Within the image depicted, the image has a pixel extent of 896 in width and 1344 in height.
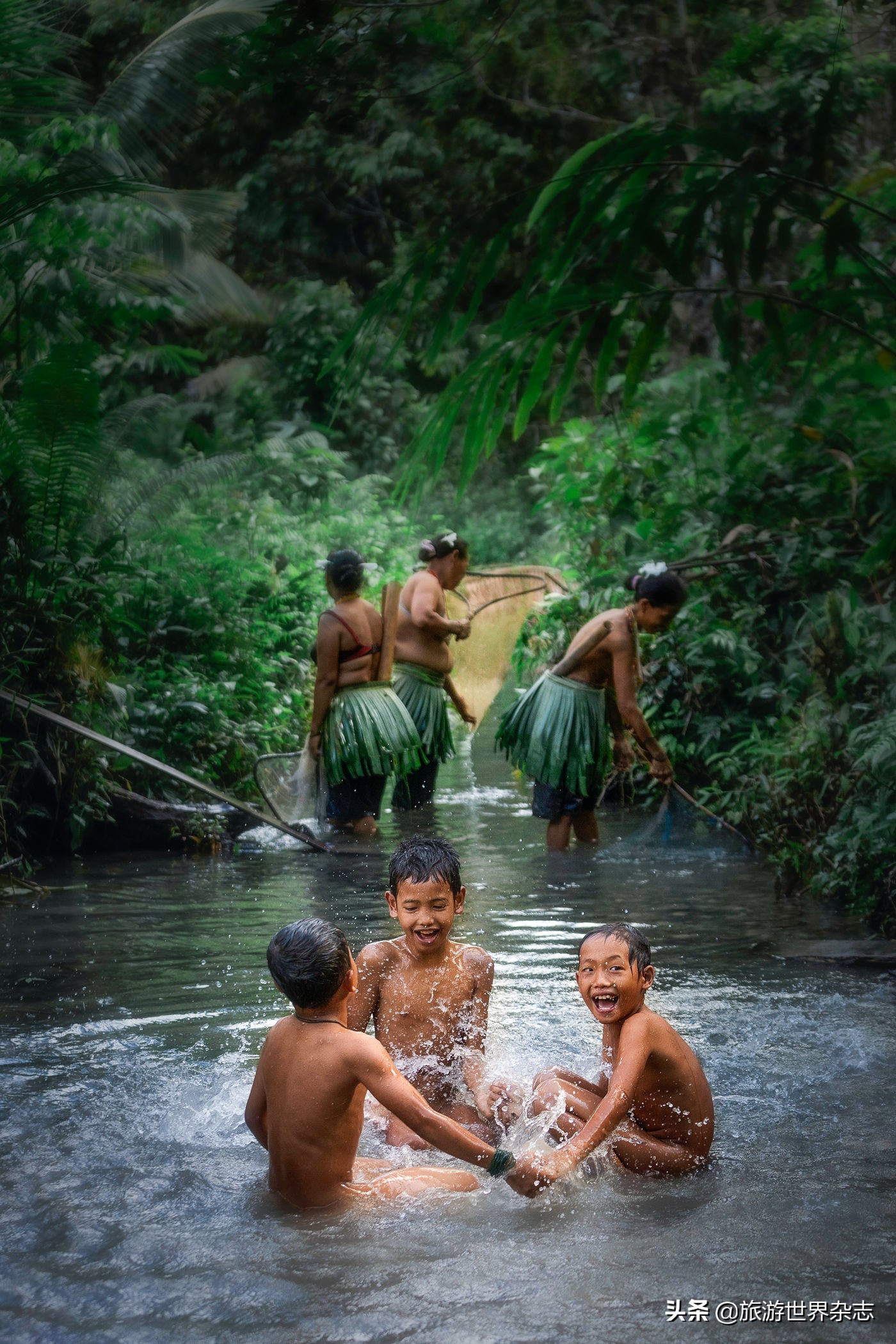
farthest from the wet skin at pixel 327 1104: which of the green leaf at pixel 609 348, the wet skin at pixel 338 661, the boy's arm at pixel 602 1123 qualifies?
the wet skin at pixel 338 661

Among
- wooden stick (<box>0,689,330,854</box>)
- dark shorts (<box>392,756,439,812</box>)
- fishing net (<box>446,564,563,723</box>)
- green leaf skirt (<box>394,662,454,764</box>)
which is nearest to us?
wooden stick (<box>0,689,330,854</box>)

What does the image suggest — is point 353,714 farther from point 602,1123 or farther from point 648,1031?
point 602,1123

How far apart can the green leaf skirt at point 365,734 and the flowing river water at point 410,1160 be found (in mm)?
1713

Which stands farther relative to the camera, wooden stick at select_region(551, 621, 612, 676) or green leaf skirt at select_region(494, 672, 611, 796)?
green leaf skirt at select_region(494, 672, 611, 796)

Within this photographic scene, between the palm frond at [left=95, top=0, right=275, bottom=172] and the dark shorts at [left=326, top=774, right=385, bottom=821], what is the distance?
546 cm

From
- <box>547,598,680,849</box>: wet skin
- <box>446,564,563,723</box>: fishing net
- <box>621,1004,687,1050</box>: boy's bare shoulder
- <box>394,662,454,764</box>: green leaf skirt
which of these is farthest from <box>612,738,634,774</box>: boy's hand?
<box>446,564,563,723</box>: fishing net

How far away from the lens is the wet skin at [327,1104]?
3.04m

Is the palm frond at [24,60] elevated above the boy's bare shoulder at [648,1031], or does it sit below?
above

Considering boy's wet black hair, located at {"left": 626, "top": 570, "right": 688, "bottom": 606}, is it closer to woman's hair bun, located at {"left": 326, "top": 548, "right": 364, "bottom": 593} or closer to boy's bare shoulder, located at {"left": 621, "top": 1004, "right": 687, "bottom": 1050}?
woman's hair bun, located at {"left": 326, "top": 548, "right": 364, "bottom": 593}

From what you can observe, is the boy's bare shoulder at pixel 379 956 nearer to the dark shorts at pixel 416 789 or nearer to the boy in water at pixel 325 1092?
the boy in water at pixel 325 1092

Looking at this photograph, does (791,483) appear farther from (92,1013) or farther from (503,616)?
(503,616)

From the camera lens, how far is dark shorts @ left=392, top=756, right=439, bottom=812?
30.0 feet

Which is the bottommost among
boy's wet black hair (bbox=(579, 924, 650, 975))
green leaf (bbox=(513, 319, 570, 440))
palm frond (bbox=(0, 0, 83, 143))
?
boy's wet black hair (bbox=(579, 924, 650, 975))

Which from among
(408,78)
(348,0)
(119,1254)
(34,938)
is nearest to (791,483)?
(348,0)
